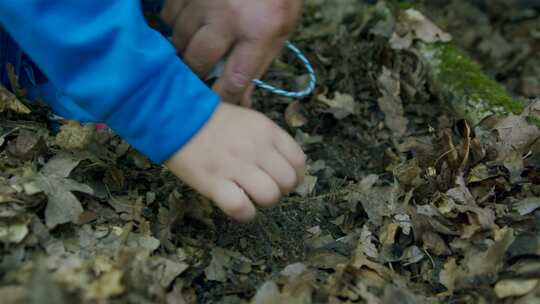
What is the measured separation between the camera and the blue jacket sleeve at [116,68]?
1.38 m

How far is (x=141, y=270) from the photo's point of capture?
4.35 ft

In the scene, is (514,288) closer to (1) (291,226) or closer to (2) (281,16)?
(1) (291,226)

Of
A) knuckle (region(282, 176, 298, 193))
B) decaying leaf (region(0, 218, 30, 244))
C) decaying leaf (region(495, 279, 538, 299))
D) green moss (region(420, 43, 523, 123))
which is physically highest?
knuckle (region(282, 176, 298, 193))

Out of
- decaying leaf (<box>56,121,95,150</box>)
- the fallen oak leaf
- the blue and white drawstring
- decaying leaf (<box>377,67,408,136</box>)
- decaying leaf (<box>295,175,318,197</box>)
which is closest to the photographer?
the fallen oak leaf

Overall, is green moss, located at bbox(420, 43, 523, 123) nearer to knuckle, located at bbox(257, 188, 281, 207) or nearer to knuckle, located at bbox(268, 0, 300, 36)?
knuckle, located at bbox(268, 0, 300, 36)

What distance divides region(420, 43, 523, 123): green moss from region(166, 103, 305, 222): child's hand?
0.93 m

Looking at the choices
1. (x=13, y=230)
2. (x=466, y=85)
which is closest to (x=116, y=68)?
(x=13, y=230)

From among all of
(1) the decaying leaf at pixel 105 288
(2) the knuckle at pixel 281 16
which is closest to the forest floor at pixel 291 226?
(1) the decaying leaf at pixel 105 288

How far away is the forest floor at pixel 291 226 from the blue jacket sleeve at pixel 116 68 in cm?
26

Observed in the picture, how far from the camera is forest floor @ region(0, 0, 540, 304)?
1425 millimetres

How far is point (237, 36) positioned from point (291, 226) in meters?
0.51

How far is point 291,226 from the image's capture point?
1.76 metres

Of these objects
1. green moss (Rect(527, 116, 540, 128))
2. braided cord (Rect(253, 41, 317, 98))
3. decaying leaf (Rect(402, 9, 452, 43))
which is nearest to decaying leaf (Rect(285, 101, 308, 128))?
braided cord (Rect(253, 41, 317, 98))

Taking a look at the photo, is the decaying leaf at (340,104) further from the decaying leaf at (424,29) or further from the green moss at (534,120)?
the green moss at (534,120)
